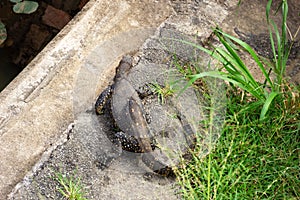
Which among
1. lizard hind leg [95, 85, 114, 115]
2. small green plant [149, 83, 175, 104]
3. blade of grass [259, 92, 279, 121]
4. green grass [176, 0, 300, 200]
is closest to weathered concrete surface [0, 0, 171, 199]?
lizard hind leg [95, 85, 114, 115]

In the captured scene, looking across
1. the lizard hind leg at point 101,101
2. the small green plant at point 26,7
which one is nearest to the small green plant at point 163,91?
the lizard hind leg at point 101,101

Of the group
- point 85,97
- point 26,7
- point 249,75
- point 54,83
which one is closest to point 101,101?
point 85,97

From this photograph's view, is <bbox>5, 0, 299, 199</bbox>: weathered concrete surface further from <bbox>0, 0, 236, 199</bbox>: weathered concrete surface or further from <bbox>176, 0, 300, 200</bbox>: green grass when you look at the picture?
<bbox>176, 0, 300, 200</bbox>: green grass

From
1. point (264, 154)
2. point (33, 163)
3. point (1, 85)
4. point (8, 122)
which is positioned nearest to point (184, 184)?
point (264, 154)

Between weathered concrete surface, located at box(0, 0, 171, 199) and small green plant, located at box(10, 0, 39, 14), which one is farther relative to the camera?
small green plant, located at box(10, 0, 39, 14)

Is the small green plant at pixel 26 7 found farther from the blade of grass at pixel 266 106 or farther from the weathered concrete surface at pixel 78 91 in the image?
the blade of grass at pixel 266 106

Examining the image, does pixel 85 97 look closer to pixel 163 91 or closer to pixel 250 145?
pixel 163 91
